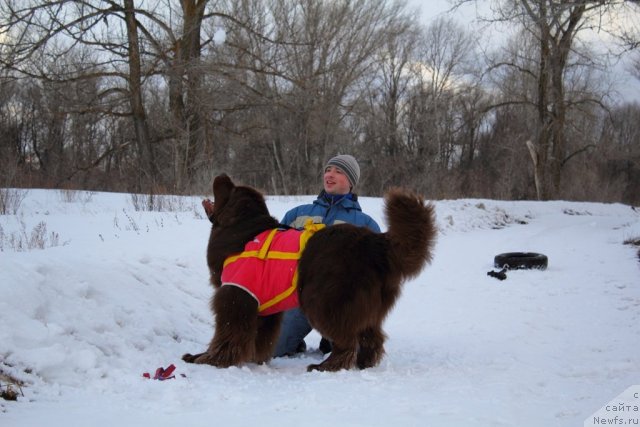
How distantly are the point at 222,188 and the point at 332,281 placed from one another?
1.19 meters

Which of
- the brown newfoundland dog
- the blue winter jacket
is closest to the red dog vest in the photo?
the brown newfoundland dog

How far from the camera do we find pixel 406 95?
36062 millimetres

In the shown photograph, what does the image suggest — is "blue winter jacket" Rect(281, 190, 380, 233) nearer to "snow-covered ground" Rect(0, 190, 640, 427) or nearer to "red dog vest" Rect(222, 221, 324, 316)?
"red dog vest" Rect(222, 221, 324, 316)

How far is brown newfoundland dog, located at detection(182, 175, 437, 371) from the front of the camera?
3.50m

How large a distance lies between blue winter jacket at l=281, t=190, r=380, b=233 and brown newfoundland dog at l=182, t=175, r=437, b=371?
722 millimetres

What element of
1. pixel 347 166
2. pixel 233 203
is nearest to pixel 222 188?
pixel 233 203

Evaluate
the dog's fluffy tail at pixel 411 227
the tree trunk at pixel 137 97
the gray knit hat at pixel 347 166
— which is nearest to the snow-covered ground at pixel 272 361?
the dog's fluffy tail at pixel 411 227

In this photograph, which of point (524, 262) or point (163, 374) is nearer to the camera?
point (163, 374)

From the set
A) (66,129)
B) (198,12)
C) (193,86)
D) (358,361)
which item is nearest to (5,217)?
(358,361)

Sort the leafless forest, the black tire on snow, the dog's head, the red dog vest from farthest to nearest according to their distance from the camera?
1. the leafless forest
2. the black tire on snow
3. the dog's head
4. the red dog vest

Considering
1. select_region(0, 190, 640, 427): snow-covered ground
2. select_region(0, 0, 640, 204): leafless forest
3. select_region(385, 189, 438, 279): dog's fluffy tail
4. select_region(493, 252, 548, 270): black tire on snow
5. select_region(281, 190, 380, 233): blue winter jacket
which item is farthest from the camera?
select_region(0, 0, 640, 204): leafless forest

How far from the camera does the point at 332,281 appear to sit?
3.56 metres

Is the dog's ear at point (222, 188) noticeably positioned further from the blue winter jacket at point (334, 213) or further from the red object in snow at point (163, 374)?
the red object in snow at point (163, 374)

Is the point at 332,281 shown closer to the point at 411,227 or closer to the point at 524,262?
the point at 411,227
